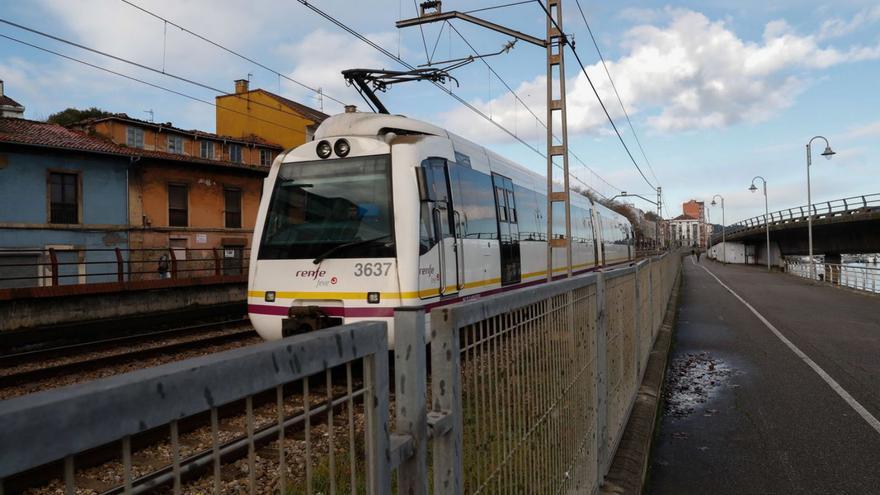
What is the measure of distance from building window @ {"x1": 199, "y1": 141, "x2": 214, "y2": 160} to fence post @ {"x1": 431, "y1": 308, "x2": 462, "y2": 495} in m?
32.8

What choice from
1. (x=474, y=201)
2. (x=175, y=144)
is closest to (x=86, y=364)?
Answer: (x=474, y=201)

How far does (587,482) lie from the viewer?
155 inches

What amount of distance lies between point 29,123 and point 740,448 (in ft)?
96.0

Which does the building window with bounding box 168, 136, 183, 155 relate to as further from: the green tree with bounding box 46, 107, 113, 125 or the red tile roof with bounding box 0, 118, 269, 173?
the green tree with bounding box 46, 107, 113, 125

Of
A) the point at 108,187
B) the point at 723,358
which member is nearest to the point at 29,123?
the point at 108,187

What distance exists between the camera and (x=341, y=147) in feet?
26.6

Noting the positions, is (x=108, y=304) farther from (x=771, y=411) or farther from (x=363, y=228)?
(x=771, y=411)

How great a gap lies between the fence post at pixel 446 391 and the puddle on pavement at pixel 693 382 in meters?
5.66

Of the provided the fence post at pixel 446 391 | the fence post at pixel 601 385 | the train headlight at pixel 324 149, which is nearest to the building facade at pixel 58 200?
the train headlight at pixel 324 149

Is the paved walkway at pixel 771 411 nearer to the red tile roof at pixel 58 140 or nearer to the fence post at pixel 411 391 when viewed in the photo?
the fence post at pixel 411 391

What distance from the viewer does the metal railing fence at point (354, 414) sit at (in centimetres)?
89

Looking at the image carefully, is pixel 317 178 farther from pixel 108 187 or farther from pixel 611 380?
pixel 108 187

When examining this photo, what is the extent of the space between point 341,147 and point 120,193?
20.7 meters

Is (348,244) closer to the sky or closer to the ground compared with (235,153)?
closer to the ground
